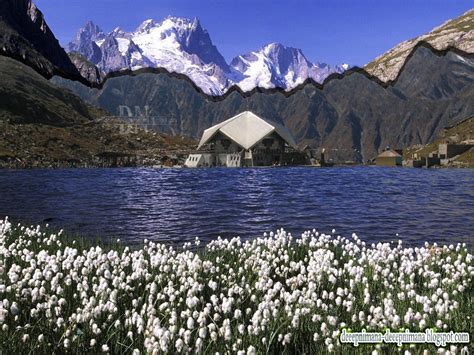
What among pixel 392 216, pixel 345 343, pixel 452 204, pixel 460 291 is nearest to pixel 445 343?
pixel 345 343

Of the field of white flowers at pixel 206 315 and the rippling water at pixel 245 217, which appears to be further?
the rippling water at pixel 245 217

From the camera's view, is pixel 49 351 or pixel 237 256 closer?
pixel 49 351

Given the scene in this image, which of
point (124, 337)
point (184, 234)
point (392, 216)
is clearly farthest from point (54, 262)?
point (392, 216)

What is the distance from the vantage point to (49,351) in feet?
25.5

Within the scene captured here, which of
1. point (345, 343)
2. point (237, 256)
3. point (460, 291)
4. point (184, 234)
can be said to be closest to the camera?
point (345, 343)

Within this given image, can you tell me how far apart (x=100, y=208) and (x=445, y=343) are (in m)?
35.4

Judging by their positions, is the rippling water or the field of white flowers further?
the rippling water

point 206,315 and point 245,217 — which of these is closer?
point 206,315

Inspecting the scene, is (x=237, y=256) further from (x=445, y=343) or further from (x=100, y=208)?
(x=100, y=208)

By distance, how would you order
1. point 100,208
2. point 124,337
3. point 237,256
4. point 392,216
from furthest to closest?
point 100,208 → point 392,216 → point 237,256 → point 124,337

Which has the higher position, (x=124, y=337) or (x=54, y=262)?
(x=54, y=262)

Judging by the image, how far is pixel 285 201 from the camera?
4822 centimetres

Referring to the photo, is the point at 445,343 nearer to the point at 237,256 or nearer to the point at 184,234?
the point at 237,256

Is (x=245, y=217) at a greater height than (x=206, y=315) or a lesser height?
greater
